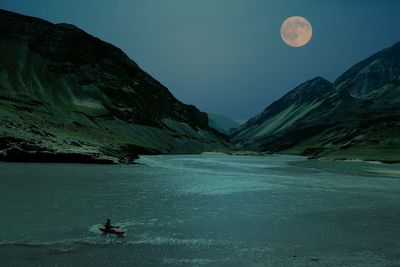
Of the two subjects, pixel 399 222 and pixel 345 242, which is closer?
pixel 345 242

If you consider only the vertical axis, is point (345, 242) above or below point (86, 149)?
below

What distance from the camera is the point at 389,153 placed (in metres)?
176

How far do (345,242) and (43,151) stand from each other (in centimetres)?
7509

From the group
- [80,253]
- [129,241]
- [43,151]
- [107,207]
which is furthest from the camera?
[43,151]

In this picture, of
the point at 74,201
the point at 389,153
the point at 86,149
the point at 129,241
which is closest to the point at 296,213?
the point at 129,241

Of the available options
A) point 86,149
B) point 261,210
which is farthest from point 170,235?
point 86,149

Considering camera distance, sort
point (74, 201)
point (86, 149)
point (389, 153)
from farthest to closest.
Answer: point (389, 153)
point (86, 149)
point (74, 201)

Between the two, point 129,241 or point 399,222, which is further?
point 399,222

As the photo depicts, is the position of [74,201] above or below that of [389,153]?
below

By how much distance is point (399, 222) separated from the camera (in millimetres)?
29703

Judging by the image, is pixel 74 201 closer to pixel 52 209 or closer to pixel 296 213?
pixel 52 209

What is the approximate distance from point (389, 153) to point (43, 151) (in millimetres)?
142764

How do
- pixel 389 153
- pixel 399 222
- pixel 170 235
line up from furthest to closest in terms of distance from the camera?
pixel 389 153, pixel 399 222, pixel 170 235

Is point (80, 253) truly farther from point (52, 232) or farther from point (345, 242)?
point (345, 242)
